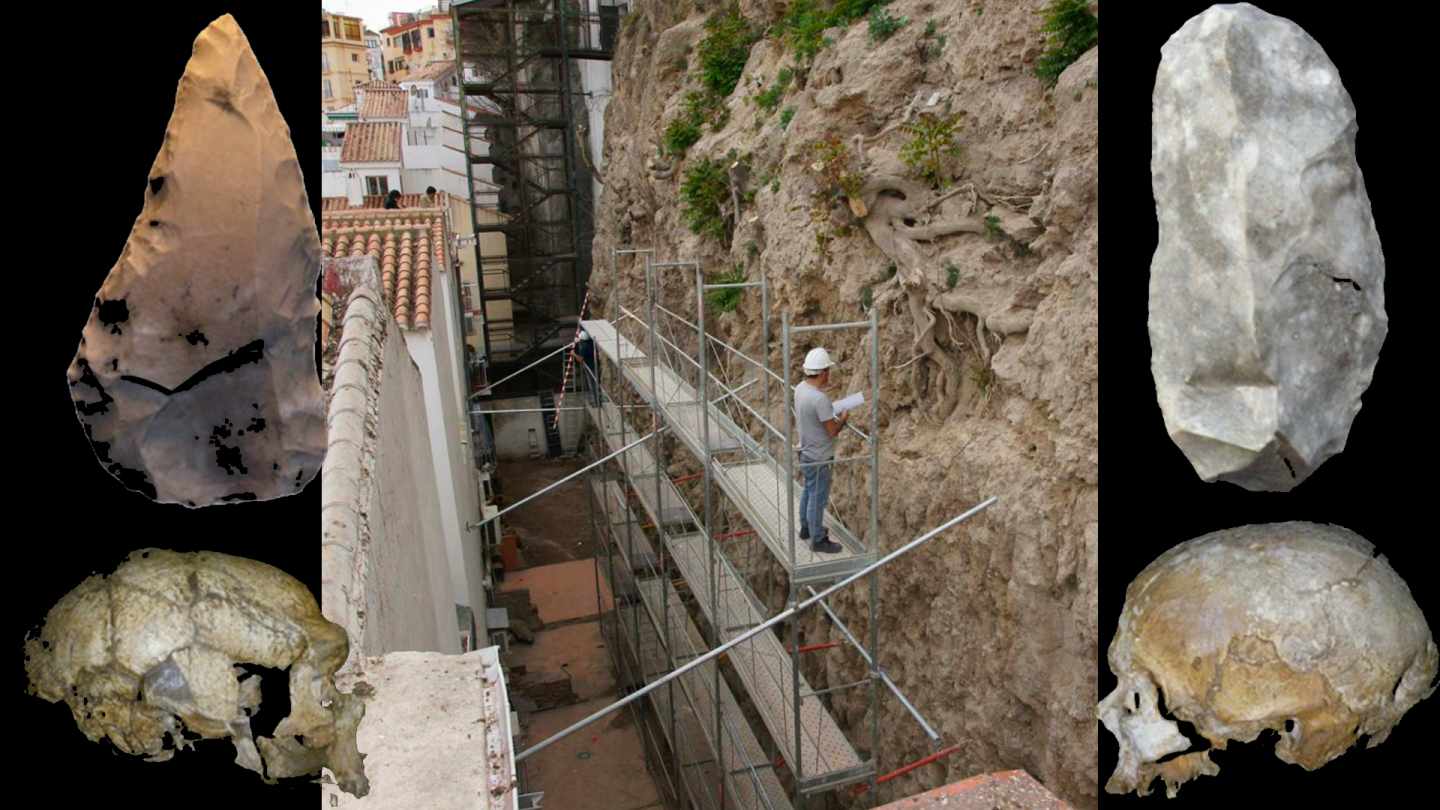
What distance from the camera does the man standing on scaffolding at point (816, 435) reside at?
4895 millimetres

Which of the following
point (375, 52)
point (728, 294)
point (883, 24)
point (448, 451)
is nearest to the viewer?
point (883, 24)

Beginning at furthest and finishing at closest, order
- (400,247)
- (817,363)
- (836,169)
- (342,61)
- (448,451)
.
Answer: (342,61), (400,247), (448,451), (836,169), (817,363)

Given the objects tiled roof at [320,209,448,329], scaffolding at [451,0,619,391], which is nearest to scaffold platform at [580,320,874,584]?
tiled roof at [320,209,448,329]

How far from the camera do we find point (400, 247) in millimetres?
10133

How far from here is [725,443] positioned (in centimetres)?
669

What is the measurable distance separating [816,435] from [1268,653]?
2858 mm

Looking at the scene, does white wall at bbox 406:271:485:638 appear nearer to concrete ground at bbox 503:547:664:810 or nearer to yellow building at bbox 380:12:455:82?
concrete ground at bbox 503:547:664:810

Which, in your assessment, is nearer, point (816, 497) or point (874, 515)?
point (874, 515)

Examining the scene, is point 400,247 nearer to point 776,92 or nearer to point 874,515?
point 776,92

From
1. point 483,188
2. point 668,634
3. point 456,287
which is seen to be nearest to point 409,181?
point 483,188

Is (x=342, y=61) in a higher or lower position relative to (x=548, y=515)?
higher

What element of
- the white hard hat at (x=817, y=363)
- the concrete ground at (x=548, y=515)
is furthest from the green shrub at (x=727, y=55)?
the white hard hat at (x=817, y=363)

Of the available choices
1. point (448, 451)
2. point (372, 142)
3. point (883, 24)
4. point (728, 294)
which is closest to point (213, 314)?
point (883, 24)

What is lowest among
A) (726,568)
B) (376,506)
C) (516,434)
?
(516,434)
